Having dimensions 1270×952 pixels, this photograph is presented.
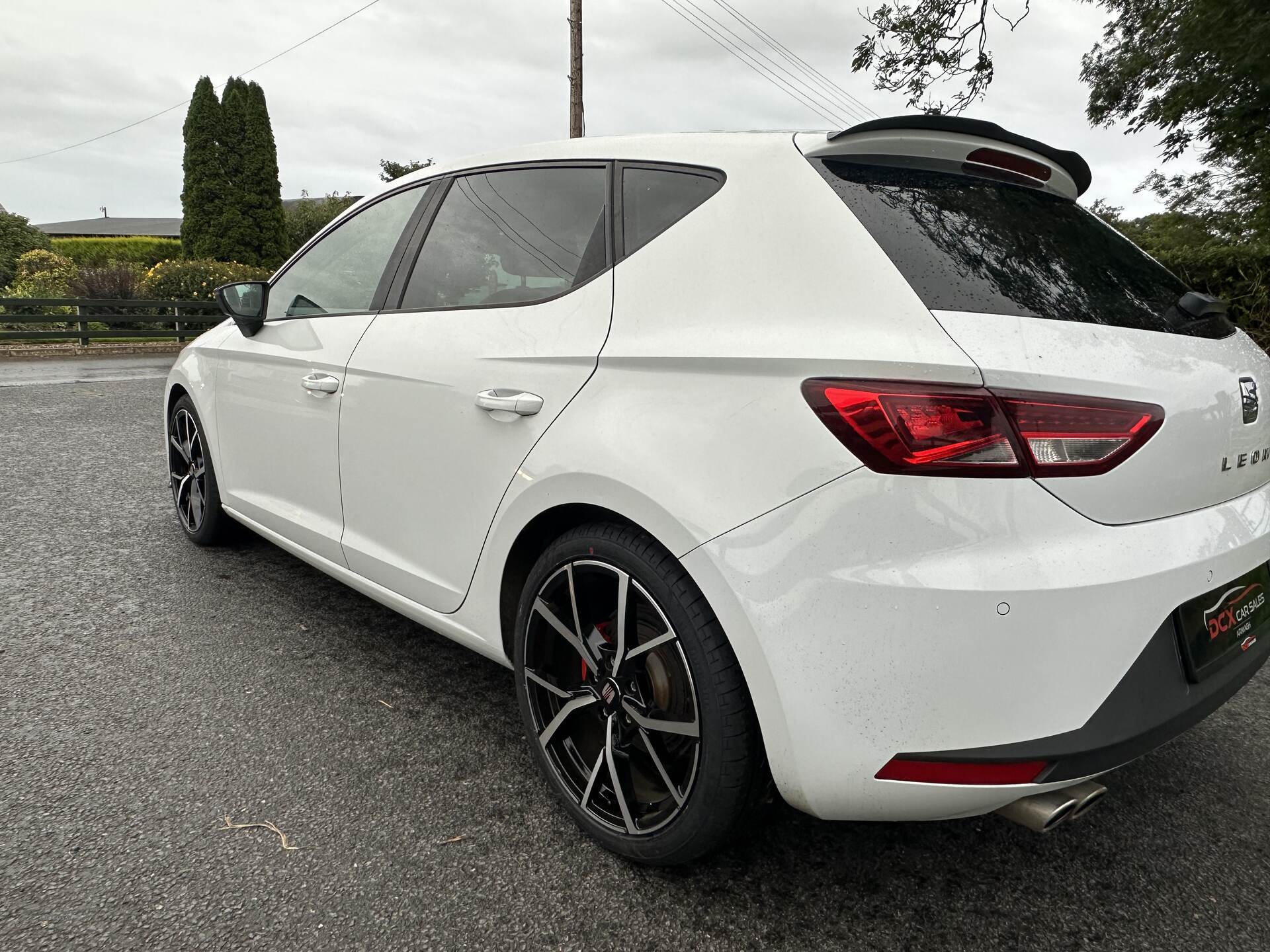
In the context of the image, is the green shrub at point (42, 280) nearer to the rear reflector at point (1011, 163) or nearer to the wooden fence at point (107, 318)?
the wooden fence at point (107, 318)

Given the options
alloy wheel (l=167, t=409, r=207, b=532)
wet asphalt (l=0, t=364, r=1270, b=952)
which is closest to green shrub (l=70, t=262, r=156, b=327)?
alloy wheel (l=167, t=409, r=207, b=532)

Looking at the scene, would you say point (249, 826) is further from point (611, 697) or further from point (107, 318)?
point (107, 318)

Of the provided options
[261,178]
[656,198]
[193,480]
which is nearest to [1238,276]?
[656,198]

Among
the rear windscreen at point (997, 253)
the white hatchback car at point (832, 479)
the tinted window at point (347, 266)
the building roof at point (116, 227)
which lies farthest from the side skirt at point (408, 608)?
the building roof at point (116, 227)

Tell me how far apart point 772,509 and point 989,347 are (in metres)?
0.46

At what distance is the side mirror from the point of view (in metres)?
3.22

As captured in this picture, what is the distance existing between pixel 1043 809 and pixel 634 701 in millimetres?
823

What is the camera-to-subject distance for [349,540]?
2.69 metres

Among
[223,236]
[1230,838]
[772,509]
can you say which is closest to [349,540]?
[772,509]

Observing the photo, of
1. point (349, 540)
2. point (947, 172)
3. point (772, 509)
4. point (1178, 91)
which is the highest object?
point (1178, 91)

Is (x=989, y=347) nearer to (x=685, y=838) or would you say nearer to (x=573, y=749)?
(x=685, y=838)

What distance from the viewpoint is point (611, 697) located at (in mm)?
1908

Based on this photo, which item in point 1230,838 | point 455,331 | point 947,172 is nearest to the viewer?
point 947,172

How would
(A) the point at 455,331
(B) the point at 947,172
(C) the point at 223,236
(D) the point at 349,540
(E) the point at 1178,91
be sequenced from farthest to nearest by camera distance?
(C) the point at 223,236 < (E) the point at 1178,91 < (D) the point at 349,540 < (A) the point at 455,331 < (B) the point at 947,172
